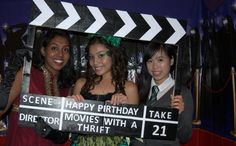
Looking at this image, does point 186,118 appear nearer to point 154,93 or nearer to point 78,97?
point 154,93

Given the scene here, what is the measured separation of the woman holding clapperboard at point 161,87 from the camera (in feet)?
6.95

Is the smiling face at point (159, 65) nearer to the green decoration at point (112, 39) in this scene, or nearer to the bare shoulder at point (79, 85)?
the green decoration at point (112, 39)

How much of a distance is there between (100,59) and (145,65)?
1.08ft

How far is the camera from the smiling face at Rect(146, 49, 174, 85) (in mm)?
2131

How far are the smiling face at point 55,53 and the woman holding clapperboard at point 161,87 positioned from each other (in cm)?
55

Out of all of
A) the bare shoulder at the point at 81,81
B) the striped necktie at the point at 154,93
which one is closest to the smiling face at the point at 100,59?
the bare shoulder at the point at 81,81

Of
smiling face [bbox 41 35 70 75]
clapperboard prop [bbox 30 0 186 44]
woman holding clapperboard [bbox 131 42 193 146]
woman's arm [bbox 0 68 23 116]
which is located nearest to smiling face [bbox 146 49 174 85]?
woman holding clapperboard [bbox 131 42 193 146]

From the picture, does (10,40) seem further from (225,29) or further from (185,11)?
(225,29)

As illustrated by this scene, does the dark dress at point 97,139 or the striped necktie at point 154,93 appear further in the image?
the striped necktie at point 154,93

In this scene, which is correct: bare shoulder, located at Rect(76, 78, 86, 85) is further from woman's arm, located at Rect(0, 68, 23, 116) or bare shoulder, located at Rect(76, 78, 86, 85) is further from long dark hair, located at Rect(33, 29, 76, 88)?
woman's arm, located at Rect(0, 68, 23, 116)

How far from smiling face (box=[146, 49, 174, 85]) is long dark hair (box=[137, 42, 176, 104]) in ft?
0.06

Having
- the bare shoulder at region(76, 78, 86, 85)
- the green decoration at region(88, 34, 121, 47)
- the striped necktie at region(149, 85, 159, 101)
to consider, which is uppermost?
the green decoration at region(88, 34, 121, 47)

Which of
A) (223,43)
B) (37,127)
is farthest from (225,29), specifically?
(37,127)

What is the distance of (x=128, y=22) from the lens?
2031 millimetres
